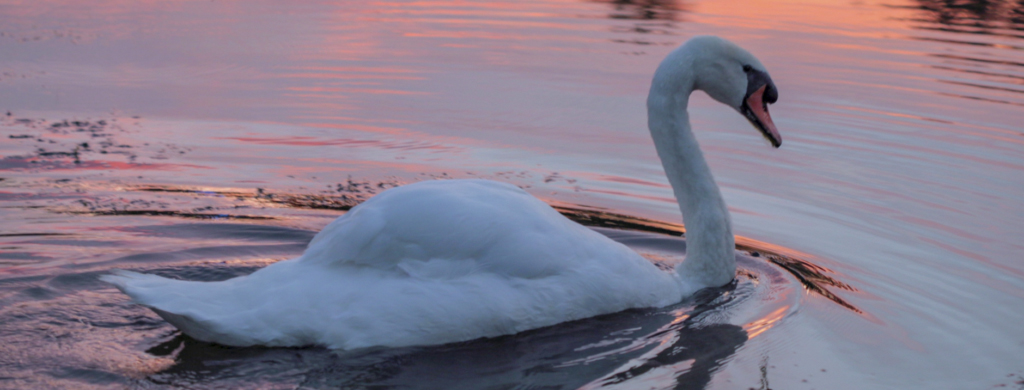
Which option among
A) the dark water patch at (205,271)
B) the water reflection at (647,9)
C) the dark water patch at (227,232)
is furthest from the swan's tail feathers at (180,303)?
the water reflection at (647,9)

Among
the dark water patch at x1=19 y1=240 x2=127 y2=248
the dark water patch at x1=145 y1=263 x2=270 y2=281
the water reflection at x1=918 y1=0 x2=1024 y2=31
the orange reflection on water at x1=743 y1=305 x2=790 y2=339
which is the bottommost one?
the orange reflection on water at x1=743 y1=305 x2=790 y2=339

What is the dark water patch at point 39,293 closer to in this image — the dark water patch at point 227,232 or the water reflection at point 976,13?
the dark water patch at point 227,232

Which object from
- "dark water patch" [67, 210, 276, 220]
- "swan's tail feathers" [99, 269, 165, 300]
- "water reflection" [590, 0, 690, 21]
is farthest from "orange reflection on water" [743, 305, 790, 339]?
"water reflection" [590, 0, 690, 21]

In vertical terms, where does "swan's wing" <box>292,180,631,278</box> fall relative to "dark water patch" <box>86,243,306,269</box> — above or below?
above

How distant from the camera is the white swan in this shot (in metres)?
4.08

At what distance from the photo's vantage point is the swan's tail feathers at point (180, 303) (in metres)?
3.97

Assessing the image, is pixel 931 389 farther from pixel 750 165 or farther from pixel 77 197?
pixel 77 197

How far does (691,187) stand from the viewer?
5453 millimetres

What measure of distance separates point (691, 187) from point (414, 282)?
1911mm

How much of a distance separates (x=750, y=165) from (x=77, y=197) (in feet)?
17.0

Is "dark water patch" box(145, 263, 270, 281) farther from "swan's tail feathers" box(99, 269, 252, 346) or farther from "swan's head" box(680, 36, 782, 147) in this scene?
"swan's head" box(680, 36, 782, 147)

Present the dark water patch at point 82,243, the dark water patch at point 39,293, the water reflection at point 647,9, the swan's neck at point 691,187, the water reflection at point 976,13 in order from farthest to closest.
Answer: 1. the water reflection at point 647,9
2. the water reflection at point 976,13
3. the dark water patch at point 82,243
4. the swan's neck at point 691,187
5. the dark water patch at point 39,293

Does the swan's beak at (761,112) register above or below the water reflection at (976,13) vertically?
below

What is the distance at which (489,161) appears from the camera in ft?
25.9
